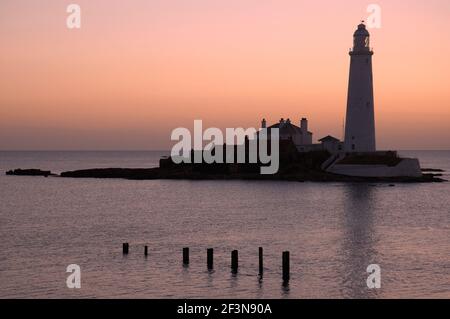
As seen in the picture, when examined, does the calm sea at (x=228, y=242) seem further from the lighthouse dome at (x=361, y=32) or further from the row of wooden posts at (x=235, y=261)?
the lighthouse dome at (x=361, y=32)

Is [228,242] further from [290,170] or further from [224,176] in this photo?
[224,176]

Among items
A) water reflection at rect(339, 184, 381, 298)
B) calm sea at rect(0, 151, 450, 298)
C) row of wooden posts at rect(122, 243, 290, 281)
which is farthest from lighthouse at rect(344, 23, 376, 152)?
row of wooden posts at rect(122, 243, 290, 281)

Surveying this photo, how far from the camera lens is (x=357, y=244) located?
38812 mm

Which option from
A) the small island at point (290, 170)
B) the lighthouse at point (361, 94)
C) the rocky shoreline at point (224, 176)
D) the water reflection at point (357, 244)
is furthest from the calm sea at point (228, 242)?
the rocky shoreline at point (224, 176)

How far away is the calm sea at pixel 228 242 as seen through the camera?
26828 mm

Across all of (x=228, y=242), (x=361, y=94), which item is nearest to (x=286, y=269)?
(x=228, y=242)

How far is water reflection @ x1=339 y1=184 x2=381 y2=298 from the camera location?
88.5 ft

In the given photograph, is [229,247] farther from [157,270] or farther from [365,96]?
[365,96]

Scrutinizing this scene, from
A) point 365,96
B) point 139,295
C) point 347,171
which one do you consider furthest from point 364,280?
point 347,171

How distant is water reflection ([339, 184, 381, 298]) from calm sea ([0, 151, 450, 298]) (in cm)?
7

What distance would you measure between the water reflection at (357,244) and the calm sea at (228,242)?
0.07 m

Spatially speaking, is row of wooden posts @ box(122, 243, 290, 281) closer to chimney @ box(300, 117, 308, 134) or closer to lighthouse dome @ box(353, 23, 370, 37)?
lighthouse dome @ box(353, 23, 370, 37)

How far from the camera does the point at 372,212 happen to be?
58469 mm
